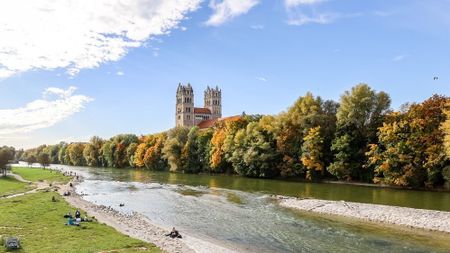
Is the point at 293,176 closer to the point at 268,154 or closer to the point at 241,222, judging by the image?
the point at 268,154

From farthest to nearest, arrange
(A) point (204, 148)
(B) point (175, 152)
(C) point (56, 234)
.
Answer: (B) point (175, 152) → (A) point (204, 148) → (C) point (56, 234)

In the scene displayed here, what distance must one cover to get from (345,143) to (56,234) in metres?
64.2

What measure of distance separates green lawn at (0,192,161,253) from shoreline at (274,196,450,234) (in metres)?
24.2

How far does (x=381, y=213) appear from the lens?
46.0 meters

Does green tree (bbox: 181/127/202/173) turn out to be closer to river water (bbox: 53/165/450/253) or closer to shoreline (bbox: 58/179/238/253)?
river water (bbox: 53/165/450/253)

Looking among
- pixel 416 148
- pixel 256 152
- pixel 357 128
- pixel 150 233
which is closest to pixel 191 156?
pixel 256 152

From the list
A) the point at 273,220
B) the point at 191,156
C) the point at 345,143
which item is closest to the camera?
the point at 273,220

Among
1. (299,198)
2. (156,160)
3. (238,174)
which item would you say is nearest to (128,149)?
(156,160)

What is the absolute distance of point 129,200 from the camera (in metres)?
64.0

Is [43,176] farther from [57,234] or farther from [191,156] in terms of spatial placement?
[57,234]

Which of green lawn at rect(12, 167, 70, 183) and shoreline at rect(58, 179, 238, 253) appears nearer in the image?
shoreline at rect(58, 179, 238, 253)

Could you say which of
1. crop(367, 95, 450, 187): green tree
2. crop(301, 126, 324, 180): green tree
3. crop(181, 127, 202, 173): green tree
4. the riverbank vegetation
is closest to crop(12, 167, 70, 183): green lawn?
crop(181, 127, 202, 173): green tree

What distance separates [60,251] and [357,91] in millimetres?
72182

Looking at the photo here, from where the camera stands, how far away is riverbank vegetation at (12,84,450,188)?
72562mm
